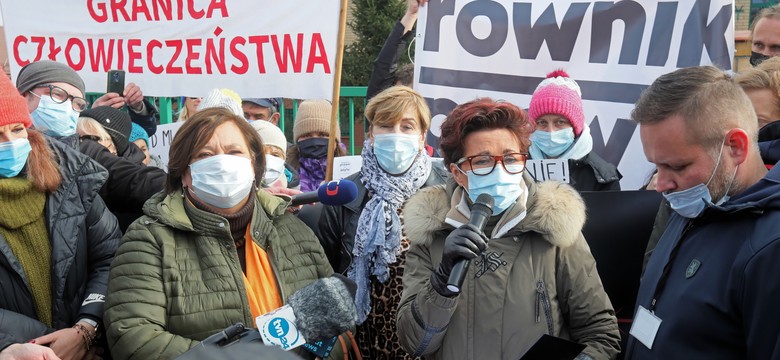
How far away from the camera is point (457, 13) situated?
5.44m

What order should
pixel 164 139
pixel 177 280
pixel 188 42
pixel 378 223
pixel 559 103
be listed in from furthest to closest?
pixel 164 139 < pixel 188 42 < pixel 559 103 < pixel 378 223 < pixel 177 280

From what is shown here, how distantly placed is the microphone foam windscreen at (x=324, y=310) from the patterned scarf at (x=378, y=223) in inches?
50.9

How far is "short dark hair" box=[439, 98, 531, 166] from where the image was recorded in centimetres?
312

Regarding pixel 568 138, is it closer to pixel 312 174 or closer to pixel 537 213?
pixel 537 213

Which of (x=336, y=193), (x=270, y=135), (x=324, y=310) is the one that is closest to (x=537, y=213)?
(x=336, y=193)

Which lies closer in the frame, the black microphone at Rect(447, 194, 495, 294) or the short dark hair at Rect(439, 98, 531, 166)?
the black microphone at Rect(447, 194, 495, 294)

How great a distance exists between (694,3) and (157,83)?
3799mm

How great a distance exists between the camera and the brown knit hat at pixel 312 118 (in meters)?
5.90

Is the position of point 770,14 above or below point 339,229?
above

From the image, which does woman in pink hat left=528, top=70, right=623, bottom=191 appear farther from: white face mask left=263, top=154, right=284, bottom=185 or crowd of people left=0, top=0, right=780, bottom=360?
white face mask left=263, top=154, right=284, bottom=185

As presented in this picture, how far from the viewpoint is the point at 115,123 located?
4.75 meters

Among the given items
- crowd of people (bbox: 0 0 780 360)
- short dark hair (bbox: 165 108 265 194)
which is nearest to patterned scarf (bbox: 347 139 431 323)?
crowd of people (bbox: 0 0 780 360)

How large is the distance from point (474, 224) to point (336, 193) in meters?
0.74

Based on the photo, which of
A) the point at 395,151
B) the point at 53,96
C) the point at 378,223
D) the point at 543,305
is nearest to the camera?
the point at 543,305
